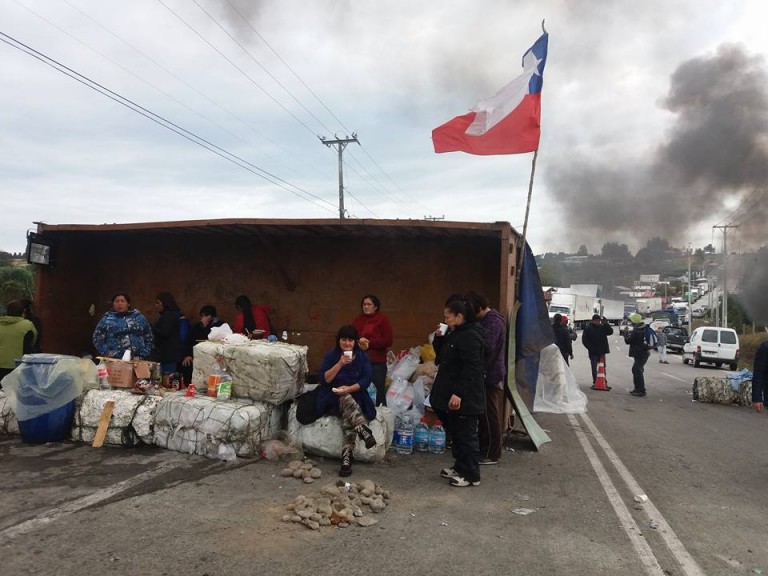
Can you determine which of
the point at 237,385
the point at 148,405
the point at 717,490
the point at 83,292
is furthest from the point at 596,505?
the point at 83,292

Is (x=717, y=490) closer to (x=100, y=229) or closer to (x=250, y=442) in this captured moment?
(x=250, y=442)

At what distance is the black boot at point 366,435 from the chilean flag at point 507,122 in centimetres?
378

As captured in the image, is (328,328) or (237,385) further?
(328,328)

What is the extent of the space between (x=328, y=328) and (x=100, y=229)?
378 cm

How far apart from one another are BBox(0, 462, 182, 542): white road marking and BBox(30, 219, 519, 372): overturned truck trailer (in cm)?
357

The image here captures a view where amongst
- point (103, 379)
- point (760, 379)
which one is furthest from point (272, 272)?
point (760, 379)

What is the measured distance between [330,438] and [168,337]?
3115mm

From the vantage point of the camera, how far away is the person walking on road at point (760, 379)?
20.3ft

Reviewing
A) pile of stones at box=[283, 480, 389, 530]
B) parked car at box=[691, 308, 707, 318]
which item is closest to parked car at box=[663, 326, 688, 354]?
pile of stones at box=[283, 480, 389, 530]

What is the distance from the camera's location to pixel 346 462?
17.4ft

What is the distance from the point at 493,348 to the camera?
5.96 metres

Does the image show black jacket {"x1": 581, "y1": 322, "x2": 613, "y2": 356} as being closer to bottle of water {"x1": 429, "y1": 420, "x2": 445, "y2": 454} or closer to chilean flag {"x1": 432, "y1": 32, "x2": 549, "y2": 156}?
chilean flag {"x1": 432, "y1": 32, "x2": 549, "y2": 156}

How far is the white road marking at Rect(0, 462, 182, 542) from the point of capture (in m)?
3.72

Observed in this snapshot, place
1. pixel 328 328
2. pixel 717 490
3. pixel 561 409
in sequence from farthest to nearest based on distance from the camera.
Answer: pixel 328 328 < pixel 561 409 < pixel 717 490
